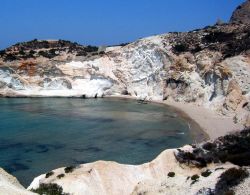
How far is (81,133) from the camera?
4459 cm

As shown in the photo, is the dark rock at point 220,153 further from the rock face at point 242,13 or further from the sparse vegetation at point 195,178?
→ the rock face at point 242,13

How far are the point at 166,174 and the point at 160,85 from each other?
4481cm

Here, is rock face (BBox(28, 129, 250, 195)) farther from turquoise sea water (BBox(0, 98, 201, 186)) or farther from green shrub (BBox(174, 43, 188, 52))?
green shrub (BBox(174, 43, 188, 52))

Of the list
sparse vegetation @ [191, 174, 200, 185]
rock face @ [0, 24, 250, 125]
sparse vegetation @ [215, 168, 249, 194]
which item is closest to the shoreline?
rock face @ [0, 24, 250, 125]

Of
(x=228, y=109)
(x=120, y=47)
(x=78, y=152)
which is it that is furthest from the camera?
(x=120, y=47)

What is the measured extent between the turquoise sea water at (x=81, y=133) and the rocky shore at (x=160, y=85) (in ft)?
14.2

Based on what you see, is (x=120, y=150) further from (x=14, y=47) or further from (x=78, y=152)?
(x=14, y=47)

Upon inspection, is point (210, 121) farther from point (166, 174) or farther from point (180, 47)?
point (166, 174)

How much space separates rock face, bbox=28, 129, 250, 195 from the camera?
2006 centimetres

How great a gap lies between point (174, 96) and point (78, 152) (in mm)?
29634

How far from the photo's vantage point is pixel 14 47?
269 feet

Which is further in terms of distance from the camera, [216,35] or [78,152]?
[216,35]

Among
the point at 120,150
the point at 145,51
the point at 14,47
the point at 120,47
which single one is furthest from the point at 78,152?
the point at 14,47

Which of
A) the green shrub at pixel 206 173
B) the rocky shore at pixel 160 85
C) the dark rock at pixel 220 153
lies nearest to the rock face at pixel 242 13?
the rocky shore at pixel 160 85
